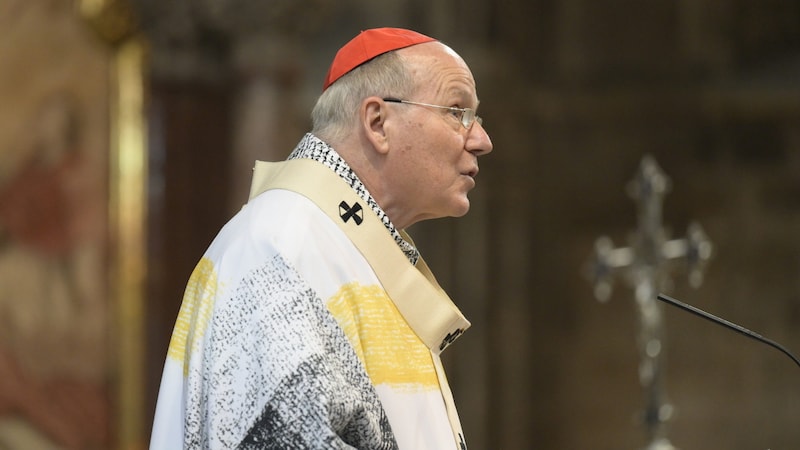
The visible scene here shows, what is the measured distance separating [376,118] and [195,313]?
0.56 meters

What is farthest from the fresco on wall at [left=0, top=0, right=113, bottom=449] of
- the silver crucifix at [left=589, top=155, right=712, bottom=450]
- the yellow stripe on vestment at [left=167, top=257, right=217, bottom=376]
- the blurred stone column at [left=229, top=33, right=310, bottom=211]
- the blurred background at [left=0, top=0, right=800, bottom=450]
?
the yellow stripe on vestment at [left=167, top=257, right=217, bottom=376]

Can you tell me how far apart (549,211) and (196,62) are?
194cm

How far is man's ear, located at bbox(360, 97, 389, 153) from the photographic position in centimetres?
261

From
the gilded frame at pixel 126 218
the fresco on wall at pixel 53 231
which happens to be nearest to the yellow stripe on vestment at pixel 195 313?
the fresco on wall at pixel 53 231

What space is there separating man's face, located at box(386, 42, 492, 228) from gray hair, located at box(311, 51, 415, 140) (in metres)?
0.03

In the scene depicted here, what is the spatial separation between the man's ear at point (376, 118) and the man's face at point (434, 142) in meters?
0.02

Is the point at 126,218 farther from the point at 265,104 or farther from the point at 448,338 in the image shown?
the point at 448,338

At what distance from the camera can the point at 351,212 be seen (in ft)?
8.29

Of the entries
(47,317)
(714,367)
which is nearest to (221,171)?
(47,317)

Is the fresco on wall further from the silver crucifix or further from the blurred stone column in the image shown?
the silver crucifix

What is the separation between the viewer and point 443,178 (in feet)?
8.71

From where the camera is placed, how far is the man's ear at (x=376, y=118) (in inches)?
103

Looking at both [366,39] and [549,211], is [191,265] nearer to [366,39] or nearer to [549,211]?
[549,211]

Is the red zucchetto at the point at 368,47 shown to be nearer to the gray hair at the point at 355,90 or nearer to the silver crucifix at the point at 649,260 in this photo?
the gray hair at the point at 355,90
